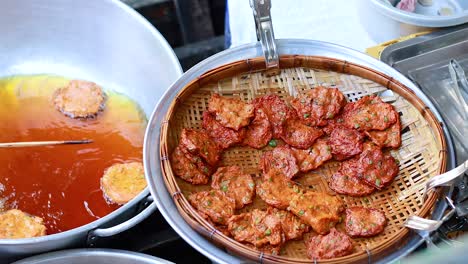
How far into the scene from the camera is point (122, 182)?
2436 mm

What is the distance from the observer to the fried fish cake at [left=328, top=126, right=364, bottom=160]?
201cm

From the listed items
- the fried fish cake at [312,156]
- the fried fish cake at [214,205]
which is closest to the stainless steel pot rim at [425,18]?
the fried fish cake at [312,156]

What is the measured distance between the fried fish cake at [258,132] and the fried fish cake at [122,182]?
65cm

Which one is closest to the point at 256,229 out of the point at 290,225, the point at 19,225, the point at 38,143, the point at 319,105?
the point at 290,225

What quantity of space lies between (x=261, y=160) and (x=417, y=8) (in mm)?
1241

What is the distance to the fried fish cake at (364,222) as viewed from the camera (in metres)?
1.77

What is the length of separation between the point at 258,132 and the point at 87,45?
4.76ft

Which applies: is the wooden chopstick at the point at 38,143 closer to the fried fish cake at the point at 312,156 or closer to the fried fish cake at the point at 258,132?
the fried fish cake at the point at 258,132

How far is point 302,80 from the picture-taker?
2162 millimetres

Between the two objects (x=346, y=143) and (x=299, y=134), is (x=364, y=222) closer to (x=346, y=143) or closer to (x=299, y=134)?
(x=346, y=143)

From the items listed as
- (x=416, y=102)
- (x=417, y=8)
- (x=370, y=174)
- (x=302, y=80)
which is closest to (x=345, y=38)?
(x=417, y=8)

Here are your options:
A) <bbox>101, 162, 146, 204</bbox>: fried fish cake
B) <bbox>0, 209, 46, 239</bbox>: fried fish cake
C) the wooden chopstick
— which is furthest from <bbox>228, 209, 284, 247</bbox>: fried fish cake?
the wooden chopstick

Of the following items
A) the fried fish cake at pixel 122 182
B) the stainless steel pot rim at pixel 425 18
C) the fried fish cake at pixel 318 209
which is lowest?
the fried fish cake at pixel 122 182

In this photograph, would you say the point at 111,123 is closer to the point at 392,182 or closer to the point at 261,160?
the point at 261,160
